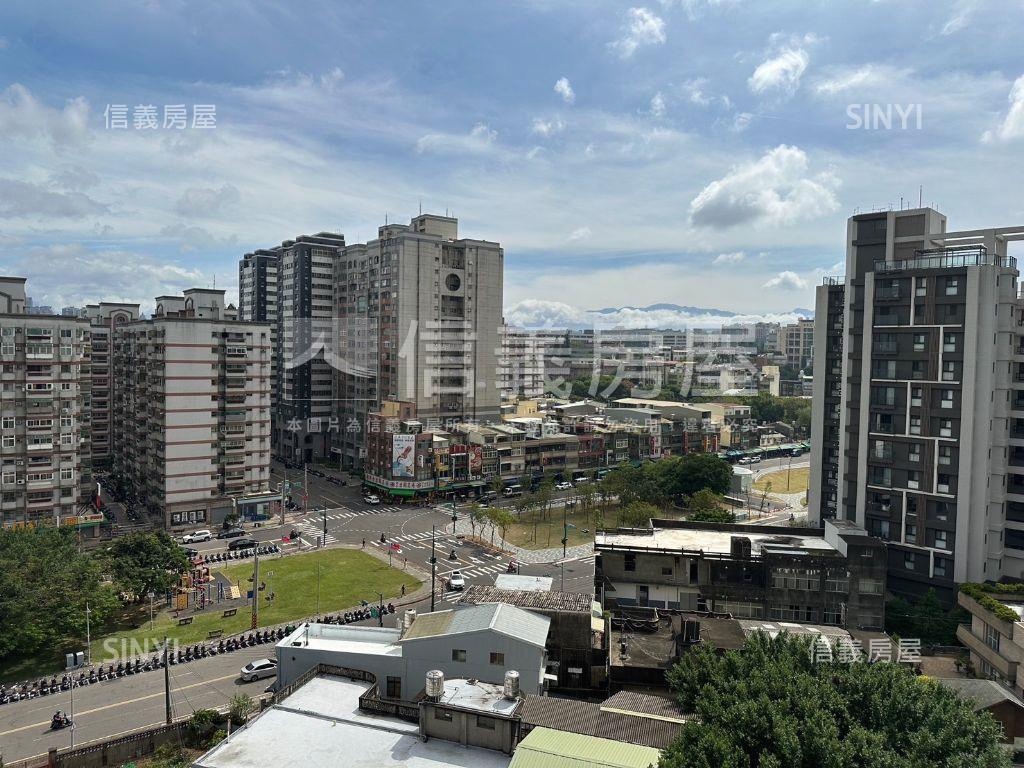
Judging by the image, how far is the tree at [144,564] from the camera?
105ft

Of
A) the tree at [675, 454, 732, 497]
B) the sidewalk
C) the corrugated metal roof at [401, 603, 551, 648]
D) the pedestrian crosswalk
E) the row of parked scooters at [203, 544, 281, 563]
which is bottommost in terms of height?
the sidewalk

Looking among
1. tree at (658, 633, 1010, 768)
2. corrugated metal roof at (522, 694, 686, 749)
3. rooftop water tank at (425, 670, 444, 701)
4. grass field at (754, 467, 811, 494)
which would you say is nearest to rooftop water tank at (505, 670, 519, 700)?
corrugated metal roof at (522, 694, 686, 749)

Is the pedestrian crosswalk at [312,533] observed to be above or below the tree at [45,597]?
below

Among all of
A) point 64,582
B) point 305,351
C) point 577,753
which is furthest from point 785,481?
point 64,582

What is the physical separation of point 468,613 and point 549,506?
3563 centimetres

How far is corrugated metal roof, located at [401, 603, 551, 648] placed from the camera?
62.2 feet

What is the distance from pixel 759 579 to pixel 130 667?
85.5 ft

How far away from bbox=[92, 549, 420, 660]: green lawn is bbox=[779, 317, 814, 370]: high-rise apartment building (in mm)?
118865

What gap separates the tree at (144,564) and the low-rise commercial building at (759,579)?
71.0 feet

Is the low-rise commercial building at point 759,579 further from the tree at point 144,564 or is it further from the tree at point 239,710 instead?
the tree at point 144,564

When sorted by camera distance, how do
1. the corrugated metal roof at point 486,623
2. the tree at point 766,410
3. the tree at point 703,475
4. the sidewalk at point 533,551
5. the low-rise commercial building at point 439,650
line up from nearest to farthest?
the low-rise commercial building at point 439,650 < the corrugated metal roof at point 486,623 < the sidewalk at point 533,551 < the tree at point 703,475 < the tree at point 766,410

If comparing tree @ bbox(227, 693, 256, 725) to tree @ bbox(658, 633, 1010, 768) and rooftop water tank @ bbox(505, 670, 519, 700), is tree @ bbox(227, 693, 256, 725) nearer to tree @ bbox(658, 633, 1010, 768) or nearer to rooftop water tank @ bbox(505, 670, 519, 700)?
rooftop water tank @ bbox(505, 670, 519, 700)

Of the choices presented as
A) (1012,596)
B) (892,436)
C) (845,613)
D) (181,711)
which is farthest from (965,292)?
(181,711)

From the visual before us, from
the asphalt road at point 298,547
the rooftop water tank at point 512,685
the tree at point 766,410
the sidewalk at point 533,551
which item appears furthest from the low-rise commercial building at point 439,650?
the tree at point 766,410
